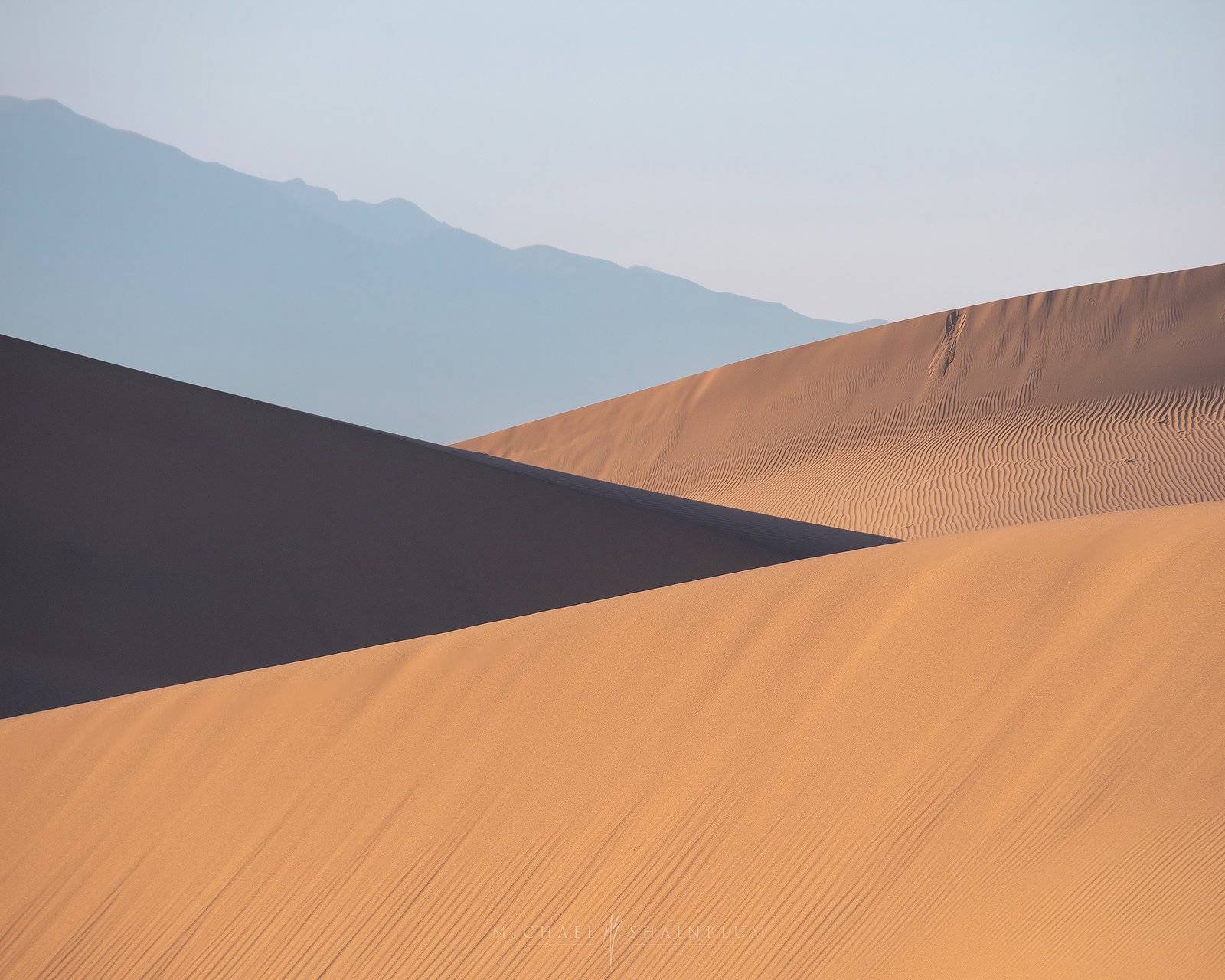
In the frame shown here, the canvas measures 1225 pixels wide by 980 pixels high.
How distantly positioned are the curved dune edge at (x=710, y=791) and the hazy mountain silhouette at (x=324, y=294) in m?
137

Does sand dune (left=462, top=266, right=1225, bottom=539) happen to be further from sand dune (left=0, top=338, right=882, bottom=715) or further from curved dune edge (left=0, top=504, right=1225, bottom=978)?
curved dune edge (left=0, top=504, right=1225, bottom=978)

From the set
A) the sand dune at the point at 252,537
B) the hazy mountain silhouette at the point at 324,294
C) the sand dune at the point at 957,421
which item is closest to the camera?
the sand dune at the point at 252,537

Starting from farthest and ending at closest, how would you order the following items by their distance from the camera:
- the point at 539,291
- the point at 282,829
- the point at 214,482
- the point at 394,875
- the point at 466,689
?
the point at 539,291 → the point at 214,482 → the point at 466,689 → the point at 282,829 → the point at 394,875

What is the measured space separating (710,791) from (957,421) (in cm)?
1742

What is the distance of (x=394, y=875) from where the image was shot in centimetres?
396

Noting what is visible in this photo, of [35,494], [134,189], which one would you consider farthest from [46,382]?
[134,189]

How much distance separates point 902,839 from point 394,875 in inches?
63.0

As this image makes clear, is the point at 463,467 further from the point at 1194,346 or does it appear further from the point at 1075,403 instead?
the point at 1194,346

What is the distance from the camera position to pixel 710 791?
12.5 ft

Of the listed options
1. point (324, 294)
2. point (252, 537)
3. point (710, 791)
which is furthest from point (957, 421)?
point (324, 294)

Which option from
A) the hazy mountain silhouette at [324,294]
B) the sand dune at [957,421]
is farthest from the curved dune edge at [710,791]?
the hazy mountain silhouette at [324,294]

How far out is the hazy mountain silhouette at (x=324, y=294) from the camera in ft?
478

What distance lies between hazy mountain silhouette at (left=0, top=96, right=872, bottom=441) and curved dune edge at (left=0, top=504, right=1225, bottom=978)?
137 meters

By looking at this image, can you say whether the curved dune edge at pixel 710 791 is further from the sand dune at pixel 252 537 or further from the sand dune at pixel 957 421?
the sand dune at pixel 957 421
